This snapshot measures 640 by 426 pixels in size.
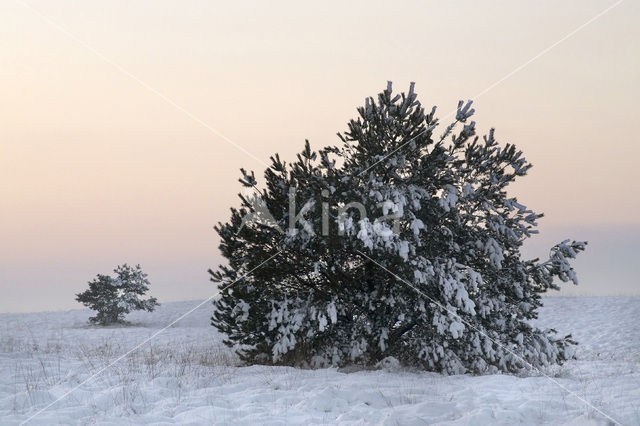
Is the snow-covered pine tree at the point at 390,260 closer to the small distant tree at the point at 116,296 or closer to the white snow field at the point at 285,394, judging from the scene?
the white snow field at the point at 285,394

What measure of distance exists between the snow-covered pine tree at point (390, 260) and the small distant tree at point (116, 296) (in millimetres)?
17494

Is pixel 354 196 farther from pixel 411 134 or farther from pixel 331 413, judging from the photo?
pixel 331 413

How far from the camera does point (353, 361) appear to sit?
10984 mm

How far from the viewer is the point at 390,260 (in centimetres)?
1061

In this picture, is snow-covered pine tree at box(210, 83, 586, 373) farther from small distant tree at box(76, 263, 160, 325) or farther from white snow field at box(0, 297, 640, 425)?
small distant tree at box(76, 263, 160, 325)

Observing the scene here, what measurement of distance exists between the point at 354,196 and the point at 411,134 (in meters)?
1.74

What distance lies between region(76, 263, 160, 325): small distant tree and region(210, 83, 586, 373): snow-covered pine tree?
17.5 m

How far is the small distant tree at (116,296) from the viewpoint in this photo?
1057 inches

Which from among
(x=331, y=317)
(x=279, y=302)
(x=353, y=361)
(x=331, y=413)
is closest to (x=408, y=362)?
(x=353, y=361)

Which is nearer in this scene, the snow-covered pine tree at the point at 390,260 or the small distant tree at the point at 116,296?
the snow-covered pine tree at the point at 390,260

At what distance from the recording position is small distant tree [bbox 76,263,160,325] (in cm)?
2684

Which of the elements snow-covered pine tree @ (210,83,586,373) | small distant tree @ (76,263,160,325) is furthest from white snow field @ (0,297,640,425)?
small distant tree @ (76,263,160,325)

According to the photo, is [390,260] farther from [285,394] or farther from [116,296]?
[116,296]

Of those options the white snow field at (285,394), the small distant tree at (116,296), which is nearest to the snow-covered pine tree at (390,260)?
the white snow field at (285,394)
